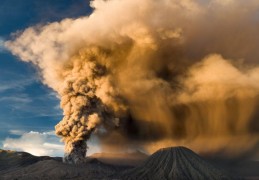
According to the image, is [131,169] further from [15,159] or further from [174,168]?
[15,159]

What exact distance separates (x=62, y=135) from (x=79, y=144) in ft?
20.1

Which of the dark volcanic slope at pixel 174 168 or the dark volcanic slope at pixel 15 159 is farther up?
the dark volcanic slope at pixel 15 159

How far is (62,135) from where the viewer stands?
118m

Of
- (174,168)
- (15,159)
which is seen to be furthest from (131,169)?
(15,159)

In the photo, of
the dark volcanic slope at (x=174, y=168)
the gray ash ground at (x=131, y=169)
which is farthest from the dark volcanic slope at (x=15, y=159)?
the dark volcanic slope at (x=174, y=168)

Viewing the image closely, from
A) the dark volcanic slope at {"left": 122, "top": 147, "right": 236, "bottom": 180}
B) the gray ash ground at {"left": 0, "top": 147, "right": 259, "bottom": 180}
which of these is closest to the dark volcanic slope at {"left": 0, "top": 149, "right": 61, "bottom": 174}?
the gray ash ground at {"left": 0, "top": 147, "right": 259, "bottom": 180}

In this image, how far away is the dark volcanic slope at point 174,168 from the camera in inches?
5153

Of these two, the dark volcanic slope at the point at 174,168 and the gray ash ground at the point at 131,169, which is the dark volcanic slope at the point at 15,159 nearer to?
the gray ash ground at the point at 131,169

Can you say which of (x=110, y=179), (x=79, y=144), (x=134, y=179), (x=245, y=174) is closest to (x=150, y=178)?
(x=134, y=179)

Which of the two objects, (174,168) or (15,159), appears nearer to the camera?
(174,168)

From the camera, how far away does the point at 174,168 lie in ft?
447

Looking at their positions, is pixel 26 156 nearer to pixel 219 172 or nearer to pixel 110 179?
pixel 110 179

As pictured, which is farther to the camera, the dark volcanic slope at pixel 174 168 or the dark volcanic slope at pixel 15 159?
the dark volcanic slope at pixel 15 159

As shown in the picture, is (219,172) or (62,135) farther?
(219,172)
